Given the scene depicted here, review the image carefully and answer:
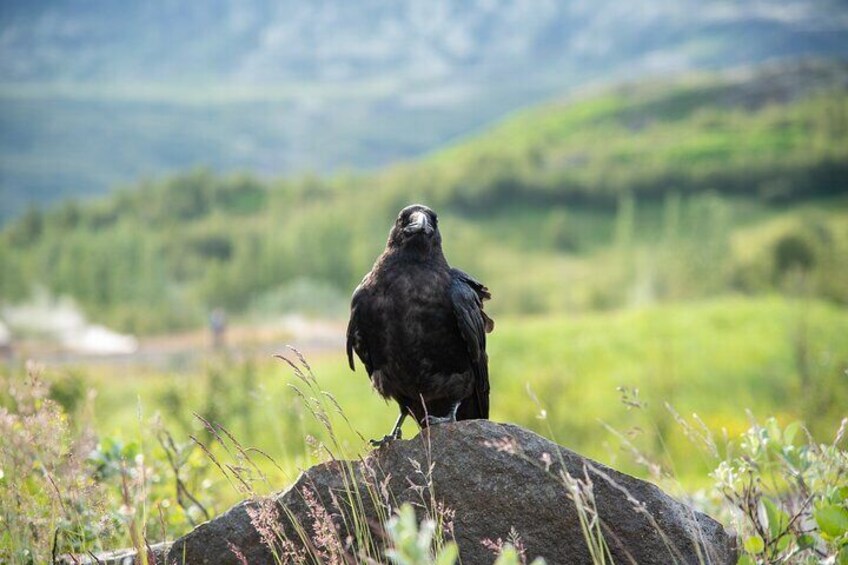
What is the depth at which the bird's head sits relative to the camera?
22.5ft

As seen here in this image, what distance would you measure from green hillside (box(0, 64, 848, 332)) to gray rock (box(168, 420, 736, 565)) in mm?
40100

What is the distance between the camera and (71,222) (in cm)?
6888

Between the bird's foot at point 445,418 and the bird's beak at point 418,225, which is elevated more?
the bird's beak at point 418,225

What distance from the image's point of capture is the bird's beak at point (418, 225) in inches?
269

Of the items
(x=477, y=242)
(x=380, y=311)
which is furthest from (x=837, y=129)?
(x=380, y=311)

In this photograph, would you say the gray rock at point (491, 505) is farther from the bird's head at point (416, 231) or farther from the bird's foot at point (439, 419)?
the bird's head at point (416, 231)

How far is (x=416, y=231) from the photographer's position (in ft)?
22.5

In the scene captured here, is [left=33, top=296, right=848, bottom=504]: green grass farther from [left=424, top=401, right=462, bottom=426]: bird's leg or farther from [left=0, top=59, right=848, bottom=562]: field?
[left=424, top=401, right=462, bottom=426]: bird's leg

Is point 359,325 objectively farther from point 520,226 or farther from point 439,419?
point 520,226

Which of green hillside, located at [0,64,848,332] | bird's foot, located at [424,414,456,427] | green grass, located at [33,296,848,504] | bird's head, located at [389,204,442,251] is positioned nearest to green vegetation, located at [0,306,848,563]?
green grass, located at [33,296,848,504]

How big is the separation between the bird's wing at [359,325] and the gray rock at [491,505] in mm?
956

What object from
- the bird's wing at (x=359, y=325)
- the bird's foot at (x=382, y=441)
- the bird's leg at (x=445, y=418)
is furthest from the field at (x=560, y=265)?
the bird's foot at (x=382, y=441)

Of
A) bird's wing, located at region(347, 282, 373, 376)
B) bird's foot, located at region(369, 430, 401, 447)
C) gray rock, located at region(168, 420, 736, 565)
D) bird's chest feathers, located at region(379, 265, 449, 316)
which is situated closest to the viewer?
gray rock, located at region(168, 420, 736, 565)

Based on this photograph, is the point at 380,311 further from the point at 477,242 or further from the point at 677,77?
the point at 677,77
